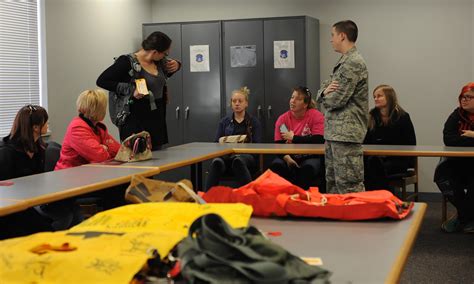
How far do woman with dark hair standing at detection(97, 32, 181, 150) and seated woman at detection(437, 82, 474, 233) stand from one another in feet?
7.75

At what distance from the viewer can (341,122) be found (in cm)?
449

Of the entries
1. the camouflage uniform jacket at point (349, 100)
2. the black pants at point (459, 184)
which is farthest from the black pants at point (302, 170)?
the black pants at point (459, 184)

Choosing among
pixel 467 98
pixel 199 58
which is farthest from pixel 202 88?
pixel 467 98

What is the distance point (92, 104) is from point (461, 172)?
2.97m

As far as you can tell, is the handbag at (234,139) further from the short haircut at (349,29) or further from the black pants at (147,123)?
the short haircut at (349,29)

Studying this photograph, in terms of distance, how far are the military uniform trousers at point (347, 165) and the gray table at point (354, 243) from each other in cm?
210

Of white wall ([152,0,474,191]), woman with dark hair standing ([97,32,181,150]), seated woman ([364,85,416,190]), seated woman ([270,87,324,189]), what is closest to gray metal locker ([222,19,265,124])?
white wall ([152,0,474,191])

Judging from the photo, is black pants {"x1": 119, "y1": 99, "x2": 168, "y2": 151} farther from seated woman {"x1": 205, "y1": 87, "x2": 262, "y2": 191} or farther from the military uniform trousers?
the military uniform trousers

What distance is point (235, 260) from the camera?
4.50ft

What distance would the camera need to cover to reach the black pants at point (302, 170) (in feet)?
17.5

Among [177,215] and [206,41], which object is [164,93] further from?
[177,215]

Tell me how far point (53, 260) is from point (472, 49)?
19.5 ft

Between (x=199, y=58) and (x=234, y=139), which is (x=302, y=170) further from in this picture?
(x=199, y=58)

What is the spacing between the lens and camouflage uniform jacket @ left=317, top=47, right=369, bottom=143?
4.41 m
